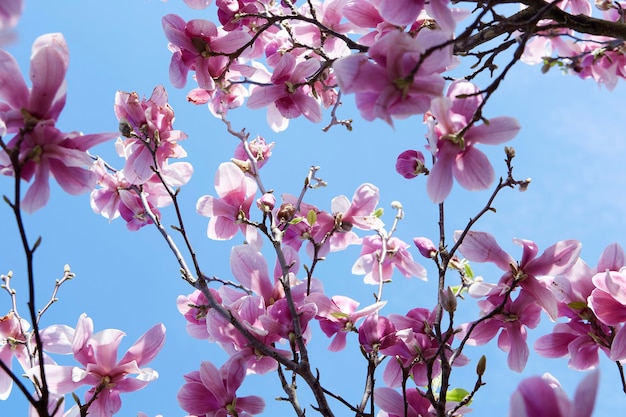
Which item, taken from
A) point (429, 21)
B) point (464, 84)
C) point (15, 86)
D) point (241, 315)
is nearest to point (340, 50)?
point (429, 21)

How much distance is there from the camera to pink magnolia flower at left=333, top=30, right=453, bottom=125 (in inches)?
34.2

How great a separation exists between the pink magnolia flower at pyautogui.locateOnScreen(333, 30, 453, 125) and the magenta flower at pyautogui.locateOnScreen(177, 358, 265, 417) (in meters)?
0.72

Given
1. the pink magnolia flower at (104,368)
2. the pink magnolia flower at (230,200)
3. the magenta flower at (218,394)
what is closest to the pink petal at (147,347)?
the pink magnolia flower at (104,368)

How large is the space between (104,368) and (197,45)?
0.94m

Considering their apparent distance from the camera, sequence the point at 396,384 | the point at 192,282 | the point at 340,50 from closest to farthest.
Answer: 1. the point at 192,282
2. the point at 396,384
3. the point at 340,50

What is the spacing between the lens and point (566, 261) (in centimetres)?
118

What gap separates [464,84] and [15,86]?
833 millimetres

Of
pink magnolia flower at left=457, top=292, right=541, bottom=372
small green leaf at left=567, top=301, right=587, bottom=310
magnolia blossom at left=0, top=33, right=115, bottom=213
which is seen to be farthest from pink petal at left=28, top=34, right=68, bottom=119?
small green leaf at left=567, top=301, right=587, bottom=310

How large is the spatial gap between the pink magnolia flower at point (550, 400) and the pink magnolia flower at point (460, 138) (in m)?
0.42

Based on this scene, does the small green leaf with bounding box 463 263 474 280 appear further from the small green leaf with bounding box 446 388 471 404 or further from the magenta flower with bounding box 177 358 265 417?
the magenta flower with bounding box 177 358 265 417

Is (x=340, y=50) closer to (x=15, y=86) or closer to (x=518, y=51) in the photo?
(x=518, y=51)

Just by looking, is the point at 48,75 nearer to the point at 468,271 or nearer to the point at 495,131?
the point at 495,131

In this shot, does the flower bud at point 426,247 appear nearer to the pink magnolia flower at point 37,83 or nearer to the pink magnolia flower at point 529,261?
the pink magnolia flower at point 529,261

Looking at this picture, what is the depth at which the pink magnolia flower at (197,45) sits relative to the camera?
1.43m
